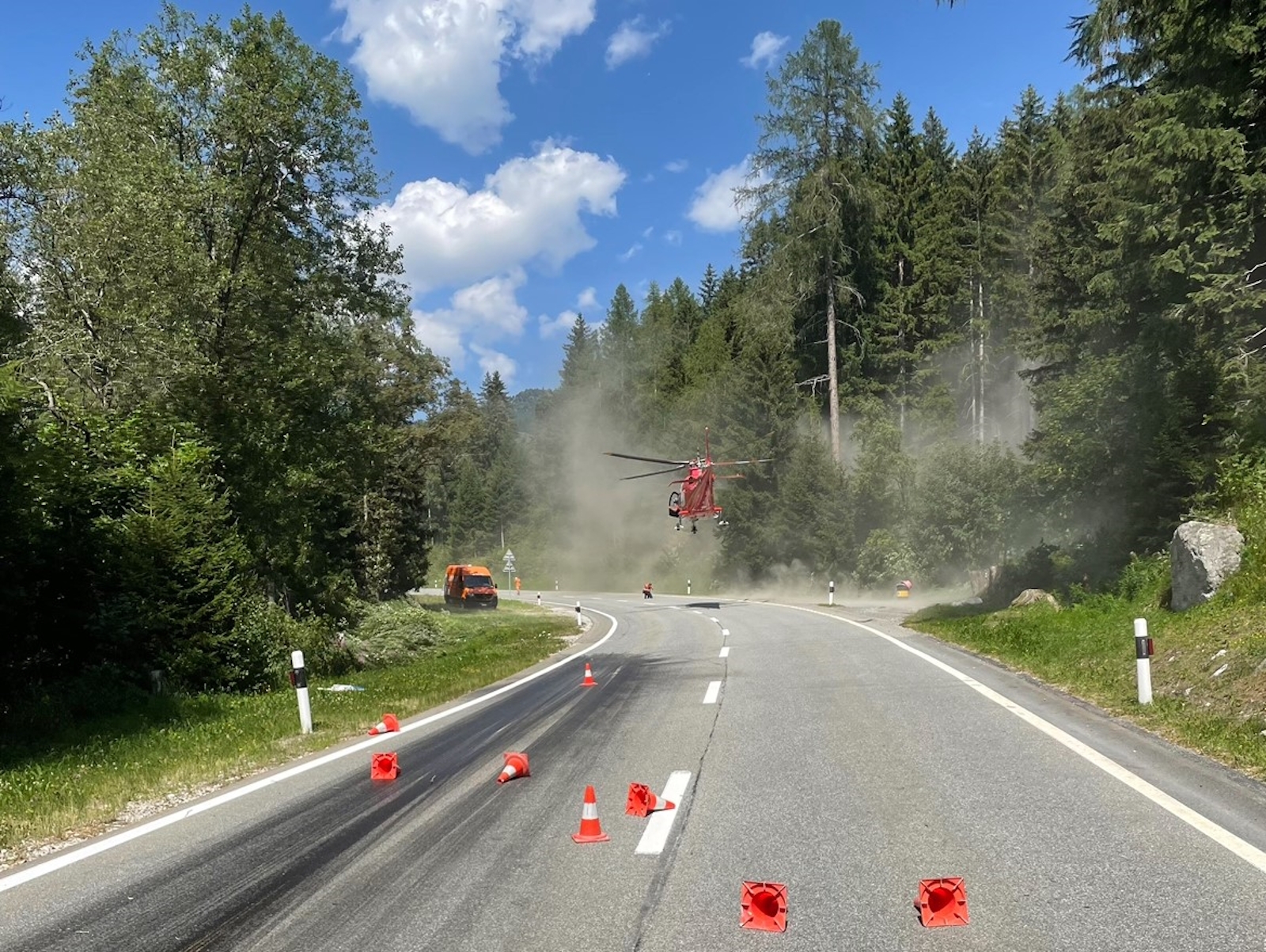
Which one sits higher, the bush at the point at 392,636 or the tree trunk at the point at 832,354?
the tree trunk at the point at 832,354

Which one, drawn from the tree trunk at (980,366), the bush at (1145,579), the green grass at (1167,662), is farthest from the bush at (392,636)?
the tree trunk at (980,366)

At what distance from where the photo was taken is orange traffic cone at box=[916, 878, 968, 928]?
13.6 feet

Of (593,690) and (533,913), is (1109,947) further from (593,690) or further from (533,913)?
(593,690)

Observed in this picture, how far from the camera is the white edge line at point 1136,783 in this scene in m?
5.03

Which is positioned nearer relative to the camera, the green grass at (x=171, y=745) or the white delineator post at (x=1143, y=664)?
the green grass at (x=171, y=745)

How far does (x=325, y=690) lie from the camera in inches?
599

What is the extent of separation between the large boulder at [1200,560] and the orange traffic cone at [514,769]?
458 inches

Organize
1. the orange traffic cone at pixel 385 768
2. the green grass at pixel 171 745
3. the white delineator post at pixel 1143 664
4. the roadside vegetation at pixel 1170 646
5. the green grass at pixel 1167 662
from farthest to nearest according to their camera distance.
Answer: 1. the white delineator post at pixel 1143 664
2. the roadside vegetation at pixel 1170 646
3. the green grass at pixel 1167 662
4. the orange traffic cone at pixel 385 768
5. the green grass at pixel 171 745

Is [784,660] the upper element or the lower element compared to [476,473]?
lower

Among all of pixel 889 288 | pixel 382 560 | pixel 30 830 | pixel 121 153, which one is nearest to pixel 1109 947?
pixel 30 830

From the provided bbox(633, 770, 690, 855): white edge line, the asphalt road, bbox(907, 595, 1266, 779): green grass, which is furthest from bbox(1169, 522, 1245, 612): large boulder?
bbox(633, 770, 690, 855): white edge line

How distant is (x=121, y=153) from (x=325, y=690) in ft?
44.5

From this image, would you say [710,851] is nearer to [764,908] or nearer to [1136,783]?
[764,908]

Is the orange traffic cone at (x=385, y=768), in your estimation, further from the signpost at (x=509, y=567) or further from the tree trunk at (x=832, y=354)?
the signpost at (x=509, y=567)
